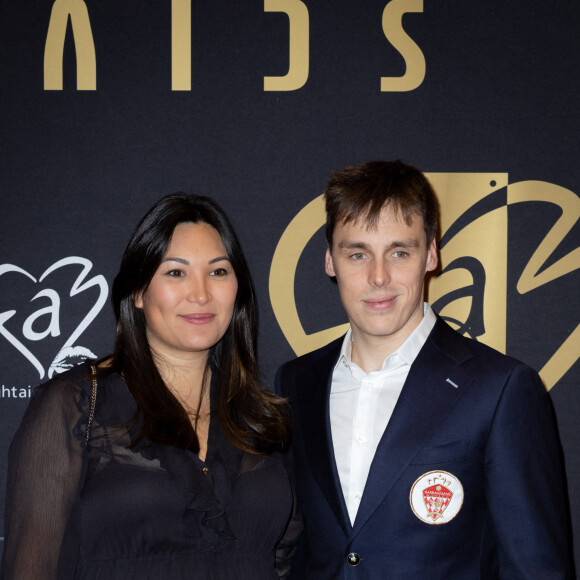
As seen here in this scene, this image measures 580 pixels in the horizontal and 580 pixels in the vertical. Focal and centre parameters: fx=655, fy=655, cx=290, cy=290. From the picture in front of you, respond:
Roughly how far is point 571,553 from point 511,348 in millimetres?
850

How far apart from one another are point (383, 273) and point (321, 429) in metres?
0.50

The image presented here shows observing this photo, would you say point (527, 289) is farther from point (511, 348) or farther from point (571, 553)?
point (571, 553)

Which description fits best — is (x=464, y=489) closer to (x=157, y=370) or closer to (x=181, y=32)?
(x=157, y=370)

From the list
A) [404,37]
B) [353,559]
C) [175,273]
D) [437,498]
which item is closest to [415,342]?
[437,498]

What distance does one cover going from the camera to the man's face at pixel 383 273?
187cm

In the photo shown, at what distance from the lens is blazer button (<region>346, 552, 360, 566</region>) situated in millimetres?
1719

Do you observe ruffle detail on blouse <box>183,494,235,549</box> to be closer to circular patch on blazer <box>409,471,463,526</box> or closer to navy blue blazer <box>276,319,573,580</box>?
navy blue blazer <box>276,319,573,580</box>

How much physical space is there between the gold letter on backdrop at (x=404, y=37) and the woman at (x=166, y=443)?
1.14 meters

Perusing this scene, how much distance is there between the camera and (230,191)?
2.72m

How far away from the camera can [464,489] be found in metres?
1.71

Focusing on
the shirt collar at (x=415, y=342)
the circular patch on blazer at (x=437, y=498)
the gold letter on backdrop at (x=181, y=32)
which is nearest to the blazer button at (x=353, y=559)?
the circular patch on blazer at (x=437, y=498)

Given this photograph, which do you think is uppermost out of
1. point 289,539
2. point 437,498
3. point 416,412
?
point 416,412

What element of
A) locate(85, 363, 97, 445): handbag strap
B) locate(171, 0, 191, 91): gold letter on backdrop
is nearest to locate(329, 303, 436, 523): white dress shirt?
locate(85, 363, 97, 445): handbag strap

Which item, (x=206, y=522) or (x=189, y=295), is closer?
(x=206, y=522)
